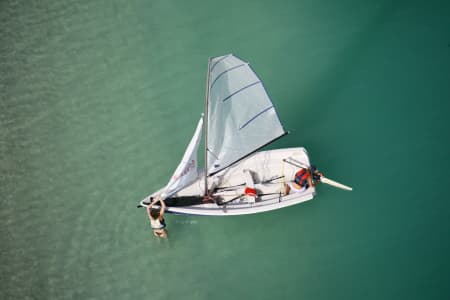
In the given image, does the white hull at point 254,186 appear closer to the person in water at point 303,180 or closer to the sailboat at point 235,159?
the sailboat at point 235,159

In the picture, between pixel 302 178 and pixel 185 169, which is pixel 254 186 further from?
pixel 185 169

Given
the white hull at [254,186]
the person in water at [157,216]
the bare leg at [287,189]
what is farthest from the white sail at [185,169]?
the bare leg at [287,189]

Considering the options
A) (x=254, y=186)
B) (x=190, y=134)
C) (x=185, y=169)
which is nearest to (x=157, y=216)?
(x=185, y=169)

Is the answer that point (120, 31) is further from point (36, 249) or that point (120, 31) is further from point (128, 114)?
point (36, 249)

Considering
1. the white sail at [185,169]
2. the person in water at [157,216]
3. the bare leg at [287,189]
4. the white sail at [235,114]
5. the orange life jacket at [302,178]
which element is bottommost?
the person in water at [157,216]

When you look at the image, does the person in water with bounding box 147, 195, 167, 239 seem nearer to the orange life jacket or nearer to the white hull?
the white hull

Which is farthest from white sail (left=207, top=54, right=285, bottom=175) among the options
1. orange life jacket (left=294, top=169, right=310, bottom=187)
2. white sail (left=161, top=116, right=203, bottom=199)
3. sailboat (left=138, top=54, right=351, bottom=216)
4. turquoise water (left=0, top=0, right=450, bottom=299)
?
turquoise water (left=0, top=0, right=450, bottom=299)
